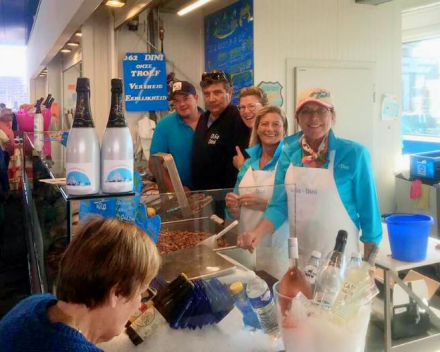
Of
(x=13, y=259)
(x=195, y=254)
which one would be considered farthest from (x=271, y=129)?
(x=13, y=259)

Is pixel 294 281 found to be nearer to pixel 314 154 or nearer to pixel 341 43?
pixel 314 154

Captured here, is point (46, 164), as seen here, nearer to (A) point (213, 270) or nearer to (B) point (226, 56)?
(A) point (213, 270)

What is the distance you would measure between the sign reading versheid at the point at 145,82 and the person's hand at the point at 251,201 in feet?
11.8

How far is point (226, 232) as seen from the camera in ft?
5.44

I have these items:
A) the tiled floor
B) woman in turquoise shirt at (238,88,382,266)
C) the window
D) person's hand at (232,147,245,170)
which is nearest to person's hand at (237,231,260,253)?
woman in turquoise shirt at (238,88,382,266)

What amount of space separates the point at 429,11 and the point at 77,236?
660 cm

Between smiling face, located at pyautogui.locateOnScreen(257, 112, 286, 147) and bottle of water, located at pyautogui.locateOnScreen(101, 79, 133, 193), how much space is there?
1.26 m

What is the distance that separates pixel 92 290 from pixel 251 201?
86cm

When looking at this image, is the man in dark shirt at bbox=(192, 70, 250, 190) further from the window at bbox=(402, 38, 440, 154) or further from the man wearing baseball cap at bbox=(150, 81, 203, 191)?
the window at bbox=(402, 38, 440, 154)

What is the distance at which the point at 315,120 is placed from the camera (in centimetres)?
204

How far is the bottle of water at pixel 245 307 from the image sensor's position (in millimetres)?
1253

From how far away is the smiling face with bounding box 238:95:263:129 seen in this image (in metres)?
2.90

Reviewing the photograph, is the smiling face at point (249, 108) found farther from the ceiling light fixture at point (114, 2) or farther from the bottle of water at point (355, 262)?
the bottle of water at point (355, 262)

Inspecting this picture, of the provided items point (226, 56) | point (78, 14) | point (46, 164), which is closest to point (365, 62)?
point (226, 56)
